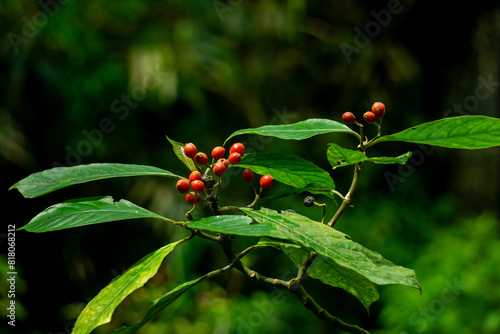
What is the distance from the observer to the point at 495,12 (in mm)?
3672

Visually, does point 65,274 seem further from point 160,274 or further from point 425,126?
point 425,126

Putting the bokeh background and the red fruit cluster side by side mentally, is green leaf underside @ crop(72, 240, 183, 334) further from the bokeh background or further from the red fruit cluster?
the bokeh background

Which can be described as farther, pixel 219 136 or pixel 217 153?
pixel 219 136

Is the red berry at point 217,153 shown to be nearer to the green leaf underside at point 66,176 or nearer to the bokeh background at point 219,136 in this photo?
the green leaf underside at point 66,176

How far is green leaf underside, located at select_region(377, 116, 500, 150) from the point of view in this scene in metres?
0.51

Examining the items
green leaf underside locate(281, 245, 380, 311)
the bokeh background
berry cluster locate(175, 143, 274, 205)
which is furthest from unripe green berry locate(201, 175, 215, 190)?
the bokeh background

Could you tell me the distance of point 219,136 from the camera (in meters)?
2.98

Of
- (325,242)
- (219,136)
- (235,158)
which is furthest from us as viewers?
(219,136)

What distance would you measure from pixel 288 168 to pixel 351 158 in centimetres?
8

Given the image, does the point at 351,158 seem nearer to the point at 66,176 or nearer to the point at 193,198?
the point at 193,198

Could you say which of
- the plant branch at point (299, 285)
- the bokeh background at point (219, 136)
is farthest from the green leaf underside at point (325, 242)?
the bokeh background at point (219, 136)

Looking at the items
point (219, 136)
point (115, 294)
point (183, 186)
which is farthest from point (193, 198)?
point (219, 136)

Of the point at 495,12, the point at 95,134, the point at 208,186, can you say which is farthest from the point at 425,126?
the point at 495,12

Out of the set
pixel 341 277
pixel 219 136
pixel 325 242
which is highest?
pixel 325 242
